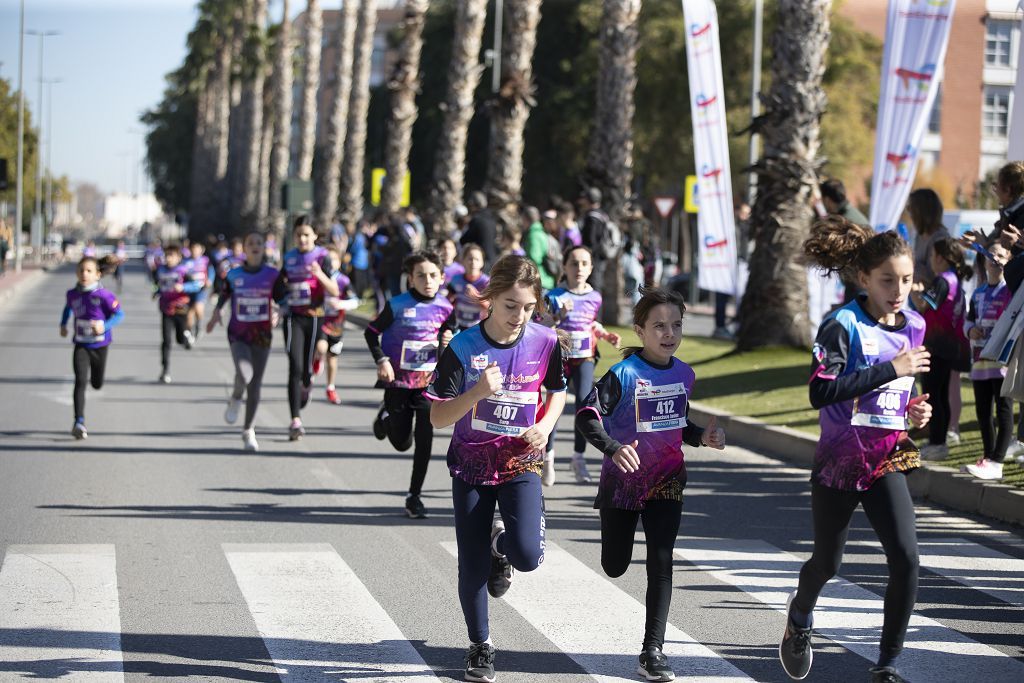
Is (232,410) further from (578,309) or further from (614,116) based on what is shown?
(614,116)

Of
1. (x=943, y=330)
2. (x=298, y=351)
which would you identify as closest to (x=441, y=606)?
(x=943, y=330)

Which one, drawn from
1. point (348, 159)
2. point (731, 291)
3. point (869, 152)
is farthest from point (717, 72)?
point (869, 152)

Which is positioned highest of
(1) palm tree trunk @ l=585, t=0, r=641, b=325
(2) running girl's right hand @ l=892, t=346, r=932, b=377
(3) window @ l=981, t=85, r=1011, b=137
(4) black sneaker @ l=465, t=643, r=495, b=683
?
(3) window @ l=981, t=85, r=1011, b=137

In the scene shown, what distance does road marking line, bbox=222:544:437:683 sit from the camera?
601cm

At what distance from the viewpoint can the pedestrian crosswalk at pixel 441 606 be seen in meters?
6.07

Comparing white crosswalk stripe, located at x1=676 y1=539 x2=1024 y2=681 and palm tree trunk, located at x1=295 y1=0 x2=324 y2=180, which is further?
palm tree trunk, located at x1=295 y1=0 x2=324 y2=180

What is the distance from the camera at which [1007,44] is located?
57.1 meters

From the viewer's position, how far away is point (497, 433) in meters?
6.08

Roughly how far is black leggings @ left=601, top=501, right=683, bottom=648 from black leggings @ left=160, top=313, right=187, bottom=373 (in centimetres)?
1326

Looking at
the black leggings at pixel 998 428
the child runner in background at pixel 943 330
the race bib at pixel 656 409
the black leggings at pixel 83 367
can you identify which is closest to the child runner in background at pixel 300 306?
the black leggings at pixel 83 367

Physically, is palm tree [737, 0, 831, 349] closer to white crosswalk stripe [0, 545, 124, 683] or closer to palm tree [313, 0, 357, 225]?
white crosswalk stripe [0, 545, 124, 683]

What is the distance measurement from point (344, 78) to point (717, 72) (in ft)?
74.1

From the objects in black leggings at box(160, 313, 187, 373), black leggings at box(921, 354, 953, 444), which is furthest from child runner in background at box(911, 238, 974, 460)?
black leggings at box(160, 313, 187, 373)

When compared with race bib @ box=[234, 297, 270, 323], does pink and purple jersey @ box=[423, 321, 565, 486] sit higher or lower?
higher
